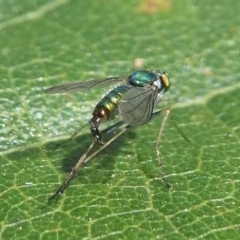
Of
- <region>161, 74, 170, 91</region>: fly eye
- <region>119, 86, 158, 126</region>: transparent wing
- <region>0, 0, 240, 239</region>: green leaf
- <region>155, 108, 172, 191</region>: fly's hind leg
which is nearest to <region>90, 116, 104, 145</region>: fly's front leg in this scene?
<region>0, 0, 240, 239</region>: green leaf

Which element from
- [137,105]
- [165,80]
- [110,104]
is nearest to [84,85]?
[110,104]

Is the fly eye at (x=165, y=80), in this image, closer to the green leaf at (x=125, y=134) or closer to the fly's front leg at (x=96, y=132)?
the green leaf at (x=125, y=134)

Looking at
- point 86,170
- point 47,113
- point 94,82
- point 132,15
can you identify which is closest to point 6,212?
point 86,170

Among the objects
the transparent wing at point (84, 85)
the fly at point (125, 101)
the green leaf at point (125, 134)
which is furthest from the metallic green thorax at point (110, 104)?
the green leaf at point (125, 134)

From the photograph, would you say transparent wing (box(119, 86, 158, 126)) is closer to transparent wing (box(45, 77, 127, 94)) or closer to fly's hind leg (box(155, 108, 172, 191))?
fly's hind leg (box(155, 108, 172, 191))

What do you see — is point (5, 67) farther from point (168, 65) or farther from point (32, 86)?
point (168, 65)

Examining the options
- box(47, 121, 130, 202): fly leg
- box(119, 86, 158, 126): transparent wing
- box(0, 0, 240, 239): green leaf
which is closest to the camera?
box(0, 0, 240, 239): green leaf
